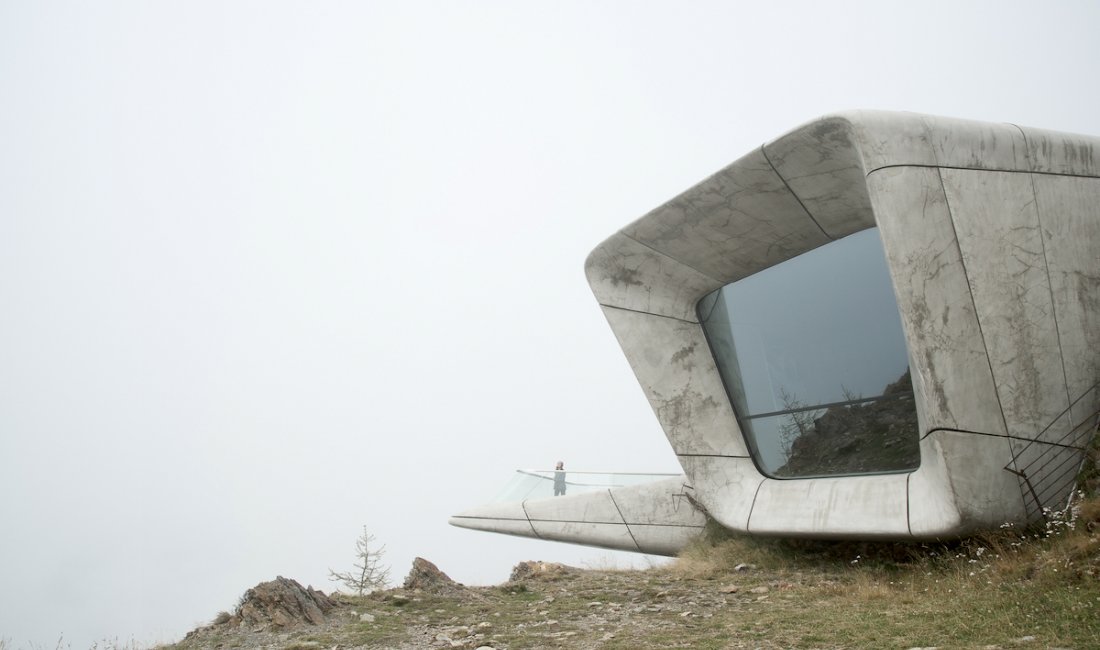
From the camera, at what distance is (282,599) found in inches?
383

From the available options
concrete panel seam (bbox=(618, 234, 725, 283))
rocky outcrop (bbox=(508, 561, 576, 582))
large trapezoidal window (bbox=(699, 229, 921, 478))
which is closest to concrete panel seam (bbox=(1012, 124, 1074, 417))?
large trapezoidal window (bbox=(699, 229, 921, 478))

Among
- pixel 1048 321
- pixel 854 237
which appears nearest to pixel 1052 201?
pixel 1048 321

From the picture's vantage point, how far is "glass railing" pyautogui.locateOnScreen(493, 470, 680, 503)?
55.3 feet

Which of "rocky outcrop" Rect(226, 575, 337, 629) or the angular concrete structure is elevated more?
the angular concrete structure

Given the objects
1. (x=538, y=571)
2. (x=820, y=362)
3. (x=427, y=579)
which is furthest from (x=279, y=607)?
(x=820, y=362)

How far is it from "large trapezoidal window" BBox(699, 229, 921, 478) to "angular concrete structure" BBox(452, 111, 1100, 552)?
33 mm

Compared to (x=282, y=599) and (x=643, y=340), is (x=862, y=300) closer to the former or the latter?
(x=643, y=340)

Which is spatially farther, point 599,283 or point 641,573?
point 599,283

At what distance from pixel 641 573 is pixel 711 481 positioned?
86.4 inches

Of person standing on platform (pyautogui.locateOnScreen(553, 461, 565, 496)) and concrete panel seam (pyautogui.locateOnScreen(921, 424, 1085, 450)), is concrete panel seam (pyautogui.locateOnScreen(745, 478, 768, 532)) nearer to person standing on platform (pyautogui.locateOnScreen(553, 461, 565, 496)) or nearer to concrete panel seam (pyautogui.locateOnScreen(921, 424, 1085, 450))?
concrete panel seam (pyautogui.locateOnScreen(921, 424, 1085, 450))

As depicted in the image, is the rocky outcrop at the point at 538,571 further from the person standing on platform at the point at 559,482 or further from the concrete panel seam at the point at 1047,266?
the concrete panel seam at the point at 1047,266

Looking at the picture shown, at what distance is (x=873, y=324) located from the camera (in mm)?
12352

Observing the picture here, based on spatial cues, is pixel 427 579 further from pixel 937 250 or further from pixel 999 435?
pixel 937 250

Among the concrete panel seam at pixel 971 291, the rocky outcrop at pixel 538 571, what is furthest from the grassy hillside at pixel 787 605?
the concrete panel seam at pixel 971 291
